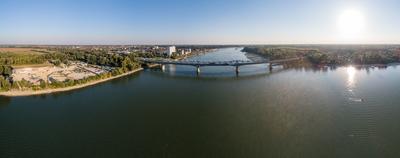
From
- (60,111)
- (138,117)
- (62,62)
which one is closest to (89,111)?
(60,111)

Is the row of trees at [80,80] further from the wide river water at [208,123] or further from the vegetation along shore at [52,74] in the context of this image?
the wide river water at [208,123]

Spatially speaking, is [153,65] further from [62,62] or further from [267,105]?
[267,105]

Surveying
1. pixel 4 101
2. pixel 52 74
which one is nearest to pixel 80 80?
pixel 4 101

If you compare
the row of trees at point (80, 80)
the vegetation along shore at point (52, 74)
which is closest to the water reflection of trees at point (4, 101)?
the vegetation along shore at point (52, 74)

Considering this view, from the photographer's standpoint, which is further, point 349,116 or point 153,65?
point 153,65

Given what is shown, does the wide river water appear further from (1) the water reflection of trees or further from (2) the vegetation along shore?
(2) the vegetation along shore

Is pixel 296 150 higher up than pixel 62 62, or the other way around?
pixel 62 62

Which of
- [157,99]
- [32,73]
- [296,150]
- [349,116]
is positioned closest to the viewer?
[296,150]

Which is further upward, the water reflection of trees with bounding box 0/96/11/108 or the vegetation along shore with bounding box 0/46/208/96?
the vegetation along shore with bounding box 0/46/208/96

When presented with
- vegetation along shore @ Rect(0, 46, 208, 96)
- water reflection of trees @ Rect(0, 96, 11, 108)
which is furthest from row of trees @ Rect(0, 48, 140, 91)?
water reflection of trees @ Rect(0, 96, 11, 108)
